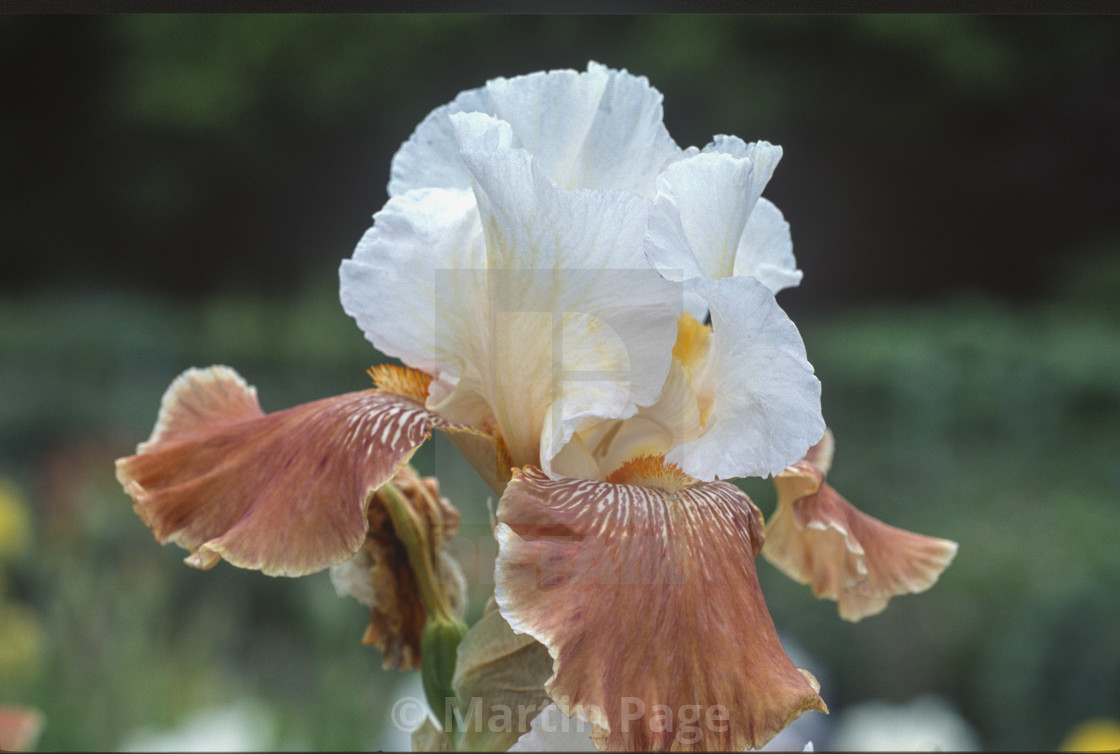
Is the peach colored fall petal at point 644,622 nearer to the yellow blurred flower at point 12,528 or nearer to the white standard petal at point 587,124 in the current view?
the white standard petal at point 587,124

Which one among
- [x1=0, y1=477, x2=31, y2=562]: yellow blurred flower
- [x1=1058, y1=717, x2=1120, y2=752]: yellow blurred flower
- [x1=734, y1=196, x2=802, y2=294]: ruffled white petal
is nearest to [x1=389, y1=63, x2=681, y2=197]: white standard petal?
[x1=734, y1=196, x2=802, y2=294]: ruffled white petal

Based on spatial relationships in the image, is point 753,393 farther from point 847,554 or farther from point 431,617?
point 431,617

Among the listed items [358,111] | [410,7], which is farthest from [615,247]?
[358,111]

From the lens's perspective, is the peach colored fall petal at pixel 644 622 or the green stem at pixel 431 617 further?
the green stem at pixel 431 617

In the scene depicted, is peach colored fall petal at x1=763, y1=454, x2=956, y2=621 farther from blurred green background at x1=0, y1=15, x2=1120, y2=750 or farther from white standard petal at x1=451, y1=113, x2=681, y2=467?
blurred green background at x1=0, y1=15, x2=1120, y2=750

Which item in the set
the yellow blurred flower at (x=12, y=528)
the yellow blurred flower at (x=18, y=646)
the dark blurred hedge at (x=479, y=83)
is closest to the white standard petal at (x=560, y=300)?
the yellow blurred flower at (x=18, y=646)

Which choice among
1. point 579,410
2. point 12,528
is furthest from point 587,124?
point 12,528

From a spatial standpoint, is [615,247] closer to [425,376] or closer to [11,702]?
[425,376]
